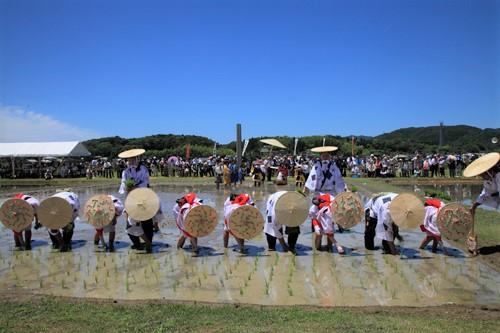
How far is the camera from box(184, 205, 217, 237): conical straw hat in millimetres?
8875

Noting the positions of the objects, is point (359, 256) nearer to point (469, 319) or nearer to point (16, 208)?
point (469, 319)

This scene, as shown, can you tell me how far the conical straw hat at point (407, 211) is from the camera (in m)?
8.42

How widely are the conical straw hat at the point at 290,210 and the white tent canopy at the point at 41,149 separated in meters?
31.1

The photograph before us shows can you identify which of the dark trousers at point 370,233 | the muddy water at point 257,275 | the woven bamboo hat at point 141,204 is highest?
the woven bamboo hat at point 141,204

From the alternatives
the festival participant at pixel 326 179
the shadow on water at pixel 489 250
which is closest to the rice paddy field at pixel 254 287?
the shadow on water at pixel 489 250

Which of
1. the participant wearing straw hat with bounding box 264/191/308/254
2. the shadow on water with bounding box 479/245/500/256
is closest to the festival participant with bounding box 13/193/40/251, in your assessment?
the participant wearing straw hat with bounding box 264/191/308/254

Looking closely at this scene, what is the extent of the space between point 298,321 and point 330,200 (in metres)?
4.46

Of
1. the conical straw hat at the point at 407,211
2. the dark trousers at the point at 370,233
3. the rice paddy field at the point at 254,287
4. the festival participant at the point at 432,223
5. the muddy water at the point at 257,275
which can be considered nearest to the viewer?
the rice paddy field at the point at 254,287

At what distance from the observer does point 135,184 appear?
33.9 feet

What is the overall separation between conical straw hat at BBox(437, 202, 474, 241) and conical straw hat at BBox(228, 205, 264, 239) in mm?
3494

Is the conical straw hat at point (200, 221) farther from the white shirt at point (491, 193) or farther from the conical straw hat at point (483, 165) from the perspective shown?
the white shirt at point (491, 193)

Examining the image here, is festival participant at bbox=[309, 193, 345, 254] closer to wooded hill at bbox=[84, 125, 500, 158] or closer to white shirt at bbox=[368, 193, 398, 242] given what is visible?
white shirt at bbox=[368, 193, 398, 242]

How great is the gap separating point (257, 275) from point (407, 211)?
10.4 feet

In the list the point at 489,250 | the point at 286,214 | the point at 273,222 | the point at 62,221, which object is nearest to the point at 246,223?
the point at 273,222
